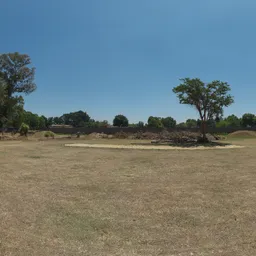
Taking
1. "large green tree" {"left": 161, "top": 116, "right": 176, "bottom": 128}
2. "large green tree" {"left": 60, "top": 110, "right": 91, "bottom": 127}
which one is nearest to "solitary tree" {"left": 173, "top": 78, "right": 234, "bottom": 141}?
"large green tree" {"left": 161, "top": 116, "right": 176, "bottom": 128}

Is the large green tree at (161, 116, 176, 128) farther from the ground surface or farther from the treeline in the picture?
the ground surface

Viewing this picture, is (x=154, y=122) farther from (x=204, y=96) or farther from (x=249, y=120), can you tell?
(x=204, y=96)

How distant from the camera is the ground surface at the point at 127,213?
355 cm

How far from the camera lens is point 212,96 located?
24906 mm

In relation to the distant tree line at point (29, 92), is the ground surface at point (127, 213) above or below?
below

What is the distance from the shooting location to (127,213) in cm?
484

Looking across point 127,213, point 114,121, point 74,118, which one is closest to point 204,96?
point 127,213

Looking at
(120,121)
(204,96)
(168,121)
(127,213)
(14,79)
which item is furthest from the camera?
(120,121)

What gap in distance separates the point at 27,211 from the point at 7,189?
1810 millimetres

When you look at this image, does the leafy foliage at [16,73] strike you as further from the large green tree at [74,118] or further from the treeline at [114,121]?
the large green tree at [74,118]

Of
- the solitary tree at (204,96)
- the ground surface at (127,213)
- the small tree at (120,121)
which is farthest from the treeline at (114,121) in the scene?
the ground surface at (127,213)

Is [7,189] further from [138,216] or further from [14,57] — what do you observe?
[14,57]

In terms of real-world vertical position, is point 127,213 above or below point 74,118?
below

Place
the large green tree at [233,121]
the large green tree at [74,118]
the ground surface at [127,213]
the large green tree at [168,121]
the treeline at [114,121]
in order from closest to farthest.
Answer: the ground surface at [127,213]
the treeline at [114,121]
the large green tree at [233,121]
the large green tree at [168,121]
the large green tree at [74,118]
